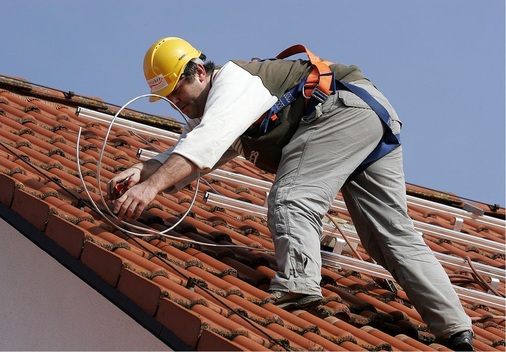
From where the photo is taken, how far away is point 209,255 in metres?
6.21

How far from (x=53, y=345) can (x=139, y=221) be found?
3.34ft

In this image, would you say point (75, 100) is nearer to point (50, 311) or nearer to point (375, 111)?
point (50, 311)

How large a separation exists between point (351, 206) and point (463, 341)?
3.47ft

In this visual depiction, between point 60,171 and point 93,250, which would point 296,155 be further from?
point 60,171

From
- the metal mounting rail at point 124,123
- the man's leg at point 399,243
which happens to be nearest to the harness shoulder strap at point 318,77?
the man's leg at point 399,243

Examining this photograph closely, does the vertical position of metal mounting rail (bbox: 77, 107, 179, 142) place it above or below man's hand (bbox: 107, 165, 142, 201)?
above

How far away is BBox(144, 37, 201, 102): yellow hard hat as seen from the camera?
19.8 feet

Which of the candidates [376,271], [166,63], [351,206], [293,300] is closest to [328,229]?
[376,271]

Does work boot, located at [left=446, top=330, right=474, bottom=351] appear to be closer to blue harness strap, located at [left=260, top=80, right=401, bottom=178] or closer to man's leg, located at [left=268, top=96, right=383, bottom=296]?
man's leg, located at [left=268, top=96, right=383, bottom=296]

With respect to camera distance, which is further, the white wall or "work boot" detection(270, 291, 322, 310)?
"work boot" detection(270, 291, 322, 310)

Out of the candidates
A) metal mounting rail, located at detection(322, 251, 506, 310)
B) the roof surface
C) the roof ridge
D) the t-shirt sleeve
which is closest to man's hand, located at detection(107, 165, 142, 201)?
the roof surface

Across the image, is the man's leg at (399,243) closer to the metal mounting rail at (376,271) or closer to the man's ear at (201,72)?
the metal mounting rail at (376,271)

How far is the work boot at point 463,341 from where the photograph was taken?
18.5 feet

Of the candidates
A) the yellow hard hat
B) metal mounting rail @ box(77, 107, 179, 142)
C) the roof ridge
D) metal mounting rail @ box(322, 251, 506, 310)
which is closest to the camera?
the yellow hard hat
